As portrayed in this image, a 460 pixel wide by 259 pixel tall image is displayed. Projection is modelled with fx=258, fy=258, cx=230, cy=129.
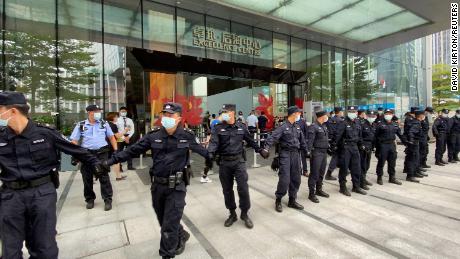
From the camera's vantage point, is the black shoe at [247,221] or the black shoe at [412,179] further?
the black shoe at [412,179]

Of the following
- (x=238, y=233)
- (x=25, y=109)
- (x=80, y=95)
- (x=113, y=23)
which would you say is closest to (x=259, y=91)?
(x=113, y=23)

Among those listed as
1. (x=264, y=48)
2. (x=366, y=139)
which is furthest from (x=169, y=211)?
A: (x=264, y=48)

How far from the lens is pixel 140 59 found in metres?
8.84

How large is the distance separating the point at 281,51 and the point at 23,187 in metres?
15.5

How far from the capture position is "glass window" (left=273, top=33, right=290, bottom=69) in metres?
15.7

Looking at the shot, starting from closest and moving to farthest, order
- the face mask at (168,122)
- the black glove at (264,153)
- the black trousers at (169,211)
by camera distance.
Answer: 1. the black trousers at (169,211)
2. the face mask at (168,122)
3. the black glove at (264,153)

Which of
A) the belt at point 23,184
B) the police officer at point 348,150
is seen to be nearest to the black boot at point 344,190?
the police officer at point 348,150

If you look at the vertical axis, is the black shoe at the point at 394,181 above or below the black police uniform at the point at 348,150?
below

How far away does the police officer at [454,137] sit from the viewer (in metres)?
9.21

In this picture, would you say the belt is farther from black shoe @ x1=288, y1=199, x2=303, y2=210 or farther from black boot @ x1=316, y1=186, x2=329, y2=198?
black boot @ x1=316, y1=186, x2=329, y2=198

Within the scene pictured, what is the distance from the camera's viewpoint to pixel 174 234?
9.73 feet

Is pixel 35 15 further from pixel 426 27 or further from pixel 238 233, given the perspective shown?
pixel 426 27

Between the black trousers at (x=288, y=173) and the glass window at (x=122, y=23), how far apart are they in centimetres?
978

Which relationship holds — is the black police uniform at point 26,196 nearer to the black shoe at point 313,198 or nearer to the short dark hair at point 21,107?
the short dark hair at point 21,107
